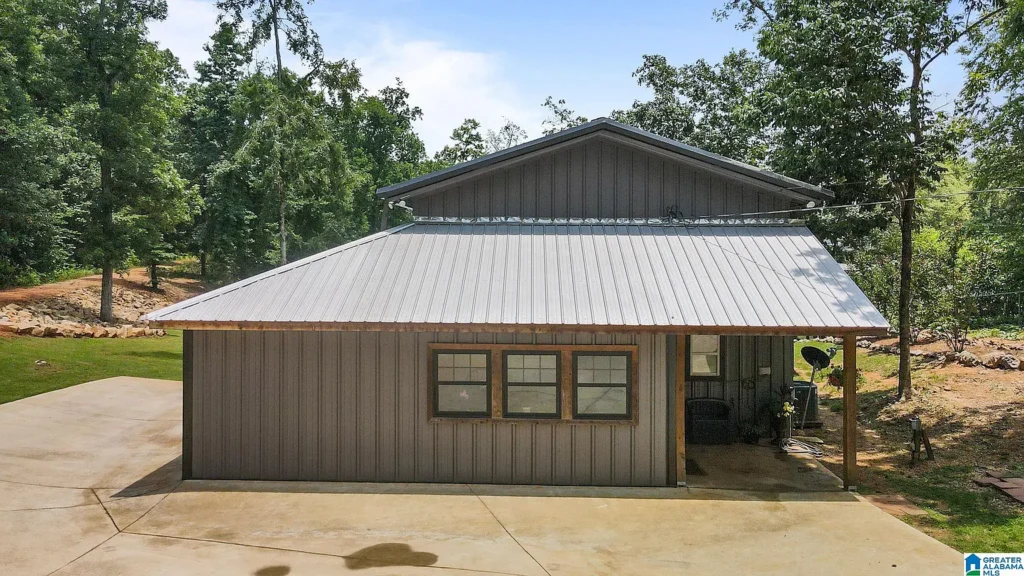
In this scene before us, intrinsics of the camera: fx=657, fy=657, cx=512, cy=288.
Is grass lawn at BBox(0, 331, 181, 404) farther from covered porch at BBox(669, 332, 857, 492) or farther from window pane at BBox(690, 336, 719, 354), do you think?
window pane at BBox(690, 336, 719, 354)

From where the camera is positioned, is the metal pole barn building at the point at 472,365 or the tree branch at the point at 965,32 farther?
the tree branch at the point at 965,32

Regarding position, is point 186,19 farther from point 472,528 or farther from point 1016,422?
point 1016,422

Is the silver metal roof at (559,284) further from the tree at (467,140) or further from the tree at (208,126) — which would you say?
the tree at (208,126)

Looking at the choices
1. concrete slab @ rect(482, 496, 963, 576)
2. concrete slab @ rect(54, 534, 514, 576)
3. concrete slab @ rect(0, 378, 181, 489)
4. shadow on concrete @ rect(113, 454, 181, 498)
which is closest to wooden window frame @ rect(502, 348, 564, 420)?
concrete slab @ rect(482, 496, 963, 576)

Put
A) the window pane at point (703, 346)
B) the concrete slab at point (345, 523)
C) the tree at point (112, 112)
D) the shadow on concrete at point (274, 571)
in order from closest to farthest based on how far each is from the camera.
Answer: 1. the shadow on concrete at point (274, 571)
2. the concrete slab at point (345, 523)
3. the window pane at point (703, 346)
4. the tree at point (112, 112)

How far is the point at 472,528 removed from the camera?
7.89 meters

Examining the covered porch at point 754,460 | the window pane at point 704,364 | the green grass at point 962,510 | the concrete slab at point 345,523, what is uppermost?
the window pane at point 704,364

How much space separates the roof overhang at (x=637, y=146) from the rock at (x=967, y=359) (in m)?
8.85

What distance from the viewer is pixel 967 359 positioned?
57.2 feet

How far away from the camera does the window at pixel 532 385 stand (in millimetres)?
9664

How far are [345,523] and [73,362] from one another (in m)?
12.7

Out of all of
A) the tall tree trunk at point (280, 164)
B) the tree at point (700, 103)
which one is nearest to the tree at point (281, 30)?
the tall tree trunk at point (280, 164)

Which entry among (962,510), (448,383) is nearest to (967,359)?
(962,510)

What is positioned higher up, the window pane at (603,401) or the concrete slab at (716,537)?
the window pane at (603,401)
